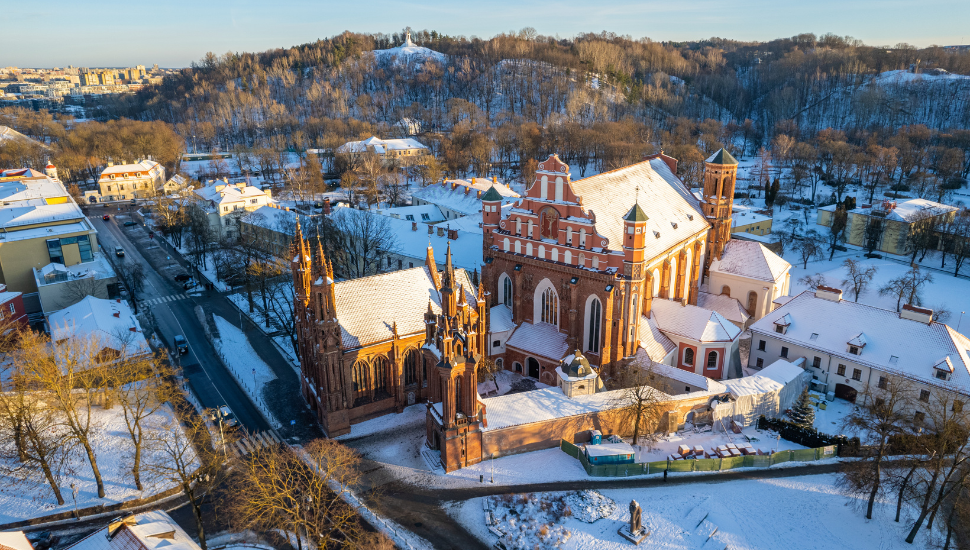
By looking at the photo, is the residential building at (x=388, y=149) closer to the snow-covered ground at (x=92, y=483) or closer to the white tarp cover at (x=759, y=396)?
the snow-covered ground at (x=92, y=483)

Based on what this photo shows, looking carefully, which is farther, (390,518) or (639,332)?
(639,332)

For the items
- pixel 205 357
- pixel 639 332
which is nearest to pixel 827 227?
pixel 639 332

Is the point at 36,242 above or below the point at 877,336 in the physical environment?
above

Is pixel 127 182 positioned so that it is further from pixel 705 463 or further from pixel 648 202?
pixel 705 463

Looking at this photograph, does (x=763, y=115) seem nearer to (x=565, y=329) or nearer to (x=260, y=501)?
(x=565, y=329)

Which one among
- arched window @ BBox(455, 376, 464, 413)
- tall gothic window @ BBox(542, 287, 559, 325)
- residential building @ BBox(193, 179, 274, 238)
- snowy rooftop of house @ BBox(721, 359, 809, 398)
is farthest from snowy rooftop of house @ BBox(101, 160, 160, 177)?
snowy rooftop of house @ BBox(721, 359, 809, 398)

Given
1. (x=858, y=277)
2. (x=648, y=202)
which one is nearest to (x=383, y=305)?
(x=648, y=202)

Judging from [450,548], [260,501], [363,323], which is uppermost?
[363,323]
